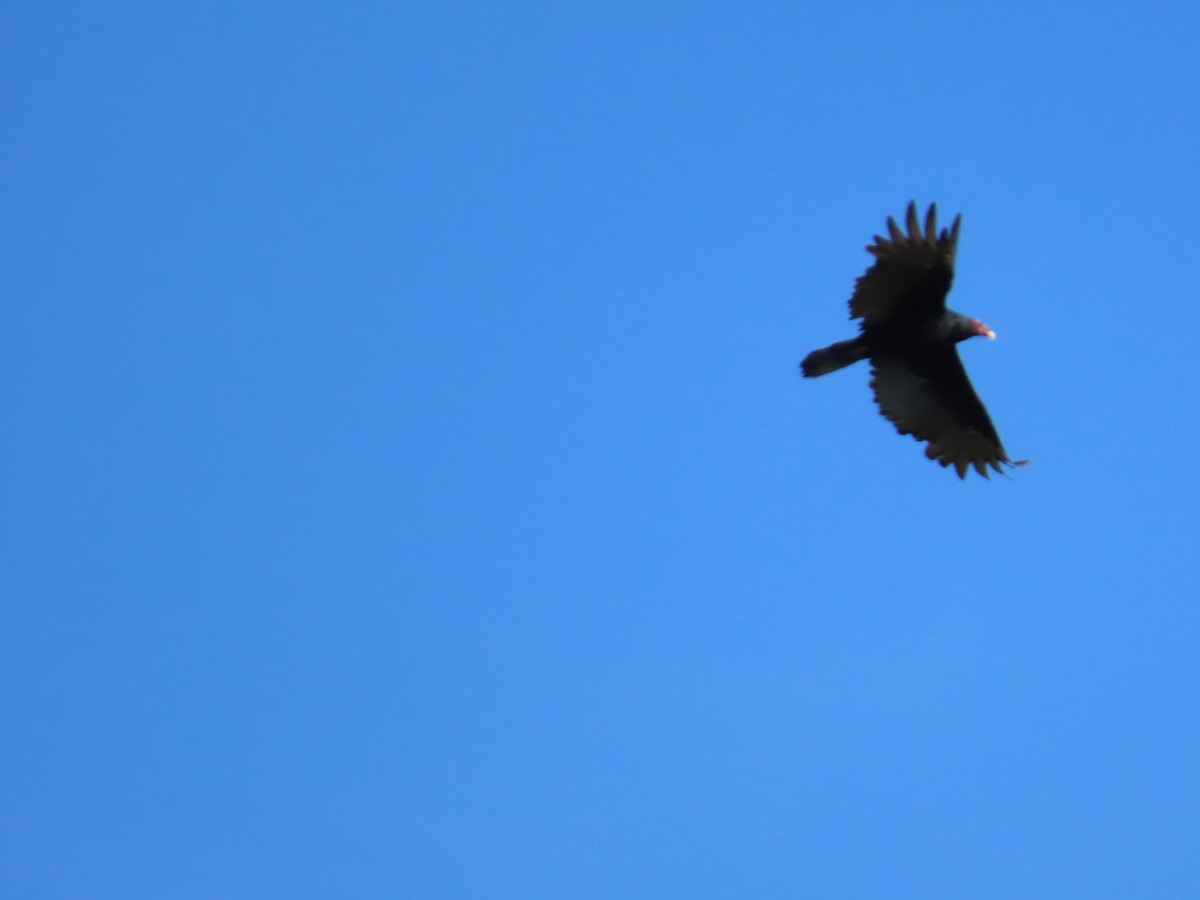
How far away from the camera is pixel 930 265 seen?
15969 mm

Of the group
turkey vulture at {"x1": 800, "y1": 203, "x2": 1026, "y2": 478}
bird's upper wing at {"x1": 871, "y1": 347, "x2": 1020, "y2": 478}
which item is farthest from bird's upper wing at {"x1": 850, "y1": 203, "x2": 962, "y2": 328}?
bird's upper wing at {"x1": 871, "y1": 347, "x2": 1020, "y2": 478}

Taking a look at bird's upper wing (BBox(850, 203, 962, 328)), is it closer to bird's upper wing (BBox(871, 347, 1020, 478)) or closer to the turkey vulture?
the turkey vulture

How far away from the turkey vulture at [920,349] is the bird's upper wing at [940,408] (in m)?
0.01

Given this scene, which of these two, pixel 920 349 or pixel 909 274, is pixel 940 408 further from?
pixel 909 274

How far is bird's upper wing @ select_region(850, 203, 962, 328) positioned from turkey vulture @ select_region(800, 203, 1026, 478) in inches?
0.4

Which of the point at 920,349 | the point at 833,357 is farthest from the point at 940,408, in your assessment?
the point at 833,357

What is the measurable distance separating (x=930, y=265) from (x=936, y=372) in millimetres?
1954

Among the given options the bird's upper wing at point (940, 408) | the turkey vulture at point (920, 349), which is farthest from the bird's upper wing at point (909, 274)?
the bird's upper wing at point (940, 408)

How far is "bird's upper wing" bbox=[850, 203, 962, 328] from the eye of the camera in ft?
51.8

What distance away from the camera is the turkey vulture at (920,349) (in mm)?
15922

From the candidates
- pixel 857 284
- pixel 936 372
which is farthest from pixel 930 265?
pixel 936 372

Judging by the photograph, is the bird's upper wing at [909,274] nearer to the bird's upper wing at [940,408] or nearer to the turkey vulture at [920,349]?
the turkey vulture at [920,349]

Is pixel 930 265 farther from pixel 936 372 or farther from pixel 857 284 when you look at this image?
pixel 936 372

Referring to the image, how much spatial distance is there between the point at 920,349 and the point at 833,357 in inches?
41.4
